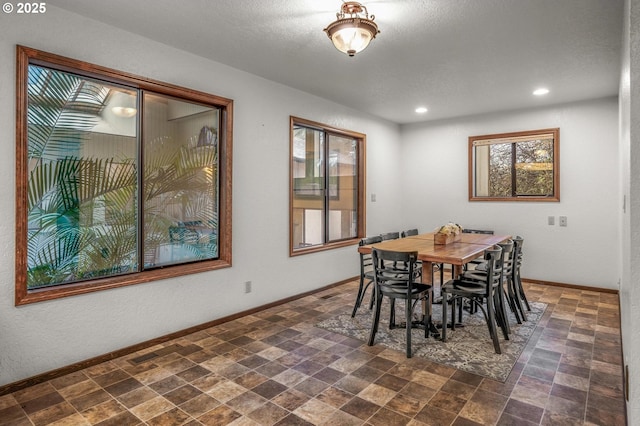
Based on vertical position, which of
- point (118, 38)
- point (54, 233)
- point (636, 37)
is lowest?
point (54, 233)

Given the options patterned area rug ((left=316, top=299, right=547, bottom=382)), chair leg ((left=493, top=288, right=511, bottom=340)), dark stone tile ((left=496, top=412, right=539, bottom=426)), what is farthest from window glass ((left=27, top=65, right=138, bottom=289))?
chair leg ((left=493, top=288, right=511, bottom=340))

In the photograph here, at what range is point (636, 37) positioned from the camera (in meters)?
1.65

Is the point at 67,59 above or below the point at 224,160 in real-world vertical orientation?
above

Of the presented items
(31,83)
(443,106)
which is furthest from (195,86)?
(443,106)

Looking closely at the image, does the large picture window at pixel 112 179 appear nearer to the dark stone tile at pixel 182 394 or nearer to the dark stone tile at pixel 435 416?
the dark stone tile at pixel 182 394

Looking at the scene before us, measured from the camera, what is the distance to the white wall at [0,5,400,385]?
8.01ft

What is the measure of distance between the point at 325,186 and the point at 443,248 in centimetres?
214

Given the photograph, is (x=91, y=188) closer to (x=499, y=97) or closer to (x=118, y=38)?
(x=118, y=38)

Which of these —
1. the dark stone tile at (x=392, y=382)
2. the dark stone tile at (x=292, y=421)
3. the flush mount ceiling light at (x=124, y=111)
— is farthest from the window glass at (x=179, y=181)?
the dark stone tile at (x=392, y=382)

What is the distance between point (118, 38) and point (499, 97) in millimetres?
4439

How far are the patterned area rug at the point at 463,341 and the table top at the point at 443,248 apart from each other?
74cm

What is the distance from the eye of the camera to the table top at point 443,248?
3100 mm

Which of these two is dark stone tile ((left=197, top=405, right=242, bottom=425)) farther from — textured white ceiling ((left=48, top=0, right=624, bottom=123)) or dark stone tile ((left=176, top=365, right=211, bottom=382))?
textured white ceiling ((left=48, top=0, right=624, bottom=123))

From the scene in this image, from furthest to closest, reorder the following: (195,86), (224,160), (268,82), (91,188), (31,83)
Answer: (268,82) → (224,160) → (195,86) → (91,188) → (31,83)
